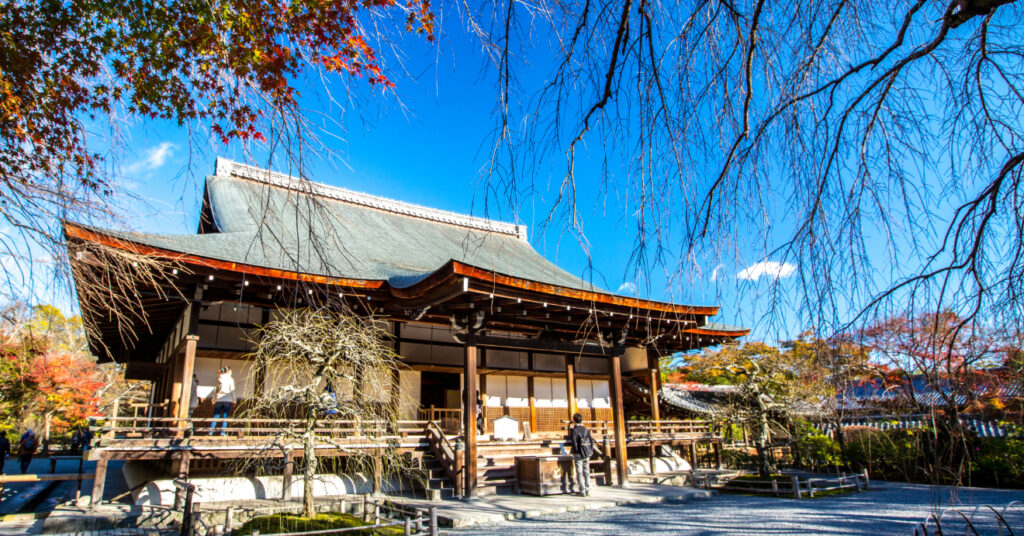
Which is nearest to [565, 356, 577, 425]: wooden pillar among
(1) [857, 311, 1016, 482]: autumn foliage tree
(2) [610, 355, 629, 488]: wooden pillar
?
(2) [610, 355, 629, 488]: wooden pillar

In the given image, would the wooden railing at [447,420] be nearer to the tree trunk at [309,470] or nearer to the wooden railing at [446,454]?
the wooden railing at [446,454]

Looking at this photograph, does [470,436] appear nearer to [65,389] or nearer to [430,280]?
[430,280]

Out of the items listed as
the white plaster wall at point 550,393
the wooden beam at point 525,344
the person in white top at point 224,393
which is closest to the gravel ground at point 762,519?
the wooden beam at point 525,344

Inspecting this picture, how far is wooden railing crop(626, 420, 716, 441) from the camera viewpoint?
38.7ft

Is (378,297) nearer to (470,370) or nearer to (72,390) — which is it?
(470,370)

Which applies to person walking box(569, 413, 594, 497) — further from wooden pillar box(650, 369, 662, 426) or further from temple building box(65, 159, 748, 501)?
wooden pillar box(650, 369, 662, 426)

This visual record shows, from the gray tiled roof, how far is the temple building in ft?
0.20

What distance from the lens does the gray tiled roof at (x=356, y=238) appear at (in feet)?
27.0

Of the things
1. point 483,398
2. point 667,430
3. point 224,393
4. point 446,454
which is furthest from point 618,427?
point 224,393

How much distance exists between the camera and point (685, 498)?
892 centimetres

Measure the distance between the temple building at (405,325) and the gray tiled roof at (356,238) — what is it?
0.20 feet

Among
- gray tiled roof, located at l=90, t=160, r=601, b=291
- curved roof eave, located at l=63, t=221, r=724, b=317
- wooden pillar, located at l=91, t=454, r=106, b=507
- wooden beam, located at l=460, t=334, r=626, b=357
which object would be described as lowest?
wooden pillar, located at l=91, t=454, r=106, b=507

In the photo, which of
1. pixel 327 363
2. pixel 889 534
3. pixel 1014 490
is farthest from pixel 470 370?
pixel 1014 490

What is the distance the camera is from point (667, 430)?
13.3 m
